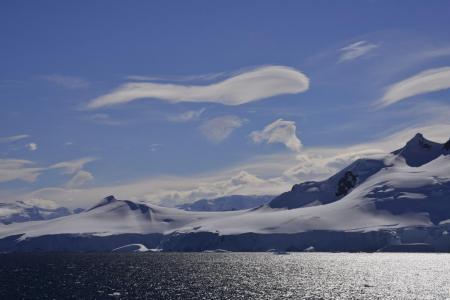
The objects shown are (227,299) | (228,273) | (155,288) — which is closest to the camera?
(227,299)

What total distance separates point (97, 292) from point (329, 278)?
72532 mm

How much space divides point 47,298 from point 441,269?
13294 cm

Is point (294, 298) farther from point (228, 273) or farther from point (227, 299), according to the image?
point (228, 273)

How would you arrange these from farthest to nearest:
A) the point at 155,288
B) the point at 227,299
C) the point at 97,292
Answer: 1. the point at 155,288
2. the point at 97,292
3. the point at 227,299

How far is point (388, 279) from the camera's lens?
161 metres

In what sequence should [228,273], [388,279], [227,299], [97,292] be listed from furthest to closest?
1. [228,273]
2. [388,279]
3. [97,292]
4. [227,299]

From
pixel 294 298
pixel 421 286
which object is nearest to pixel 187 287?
pixel 294 298

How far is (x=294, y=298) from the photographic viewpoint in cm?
11625

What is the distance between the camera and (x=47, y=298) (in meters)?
116

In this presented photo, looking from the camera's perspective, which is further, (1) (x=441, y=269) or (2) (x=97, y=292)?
(1) (x=441, y=269)

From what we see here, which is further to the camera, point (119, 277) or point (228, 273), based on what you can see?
point (228, 273)

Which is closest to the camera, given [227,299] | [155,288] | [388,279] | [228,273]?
Result: [227,299]

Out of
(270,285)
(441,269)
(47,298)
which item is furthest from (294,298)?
(441,269)

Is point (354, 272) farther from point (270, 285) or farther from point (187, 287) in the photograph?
point (187, 287)
